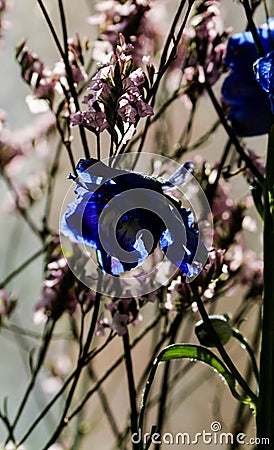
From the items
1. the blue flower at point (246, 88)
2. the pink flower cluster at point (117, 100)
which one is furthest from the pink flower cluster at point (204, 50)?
the pink flower cluster at point (117, 100)

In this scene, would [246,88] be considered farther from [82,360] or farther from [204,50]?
[82,360]

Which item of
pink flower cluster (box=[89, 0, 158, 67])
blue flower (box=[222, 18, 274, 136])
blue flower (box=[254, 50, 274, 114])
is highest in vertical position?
pink flower cluster (box=[89, 0, 158, 67])

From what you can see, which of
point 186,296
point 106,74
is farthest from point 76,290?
point 106,74

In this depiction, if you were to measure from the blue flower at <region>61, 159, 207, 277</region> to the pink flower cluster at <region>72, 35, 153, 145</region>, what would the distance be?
27 millimetres

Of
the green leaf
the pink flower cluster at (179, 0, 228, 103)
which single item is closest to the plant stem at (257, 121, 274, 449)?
the green leaf

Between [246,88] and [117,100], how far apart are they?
0.49ft

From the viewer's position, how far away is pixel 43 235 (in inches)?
26.7

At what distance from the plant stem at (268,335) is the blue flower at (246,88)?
0.07 metres

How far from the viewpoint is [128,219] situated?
403mm

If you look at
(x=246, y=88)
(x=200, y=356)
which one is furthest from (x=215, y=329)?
(x=246, y=88)

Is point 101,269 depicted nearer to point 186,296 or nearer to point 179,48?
point 186,296

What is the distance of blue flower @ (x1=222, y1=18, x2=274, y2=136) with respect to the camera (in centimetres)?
51

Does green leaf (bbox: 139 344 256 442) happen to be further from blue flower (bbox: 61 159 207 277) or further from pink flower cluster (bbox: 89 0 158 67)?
pink flower cluster (bbox: 89 0 158 67)

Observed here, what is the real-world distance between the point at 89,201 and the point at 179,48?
0.30 m
